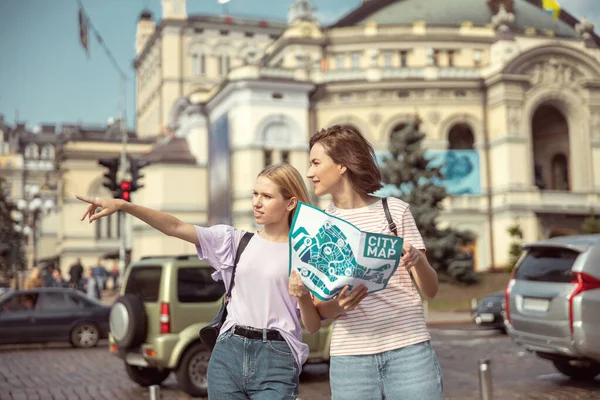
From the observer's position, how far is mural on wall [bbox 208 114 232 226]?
48750 millimetres

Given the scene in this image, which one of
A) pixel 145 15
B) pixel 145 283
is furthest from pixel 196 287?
pixel 145 15

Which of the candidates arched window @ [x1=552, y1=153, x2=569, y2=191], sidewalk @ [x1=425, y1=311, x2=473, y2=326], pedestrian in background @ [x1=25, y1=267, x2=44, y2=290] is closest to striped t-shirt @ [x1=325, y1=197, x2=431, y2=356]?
sidewalk @ [x1=425, y1=311, x2=473, y2=326]

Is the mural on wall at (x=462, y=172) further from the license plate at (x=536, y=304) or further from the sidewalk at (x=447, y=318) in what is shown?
the license plate at (x=536, y=304)

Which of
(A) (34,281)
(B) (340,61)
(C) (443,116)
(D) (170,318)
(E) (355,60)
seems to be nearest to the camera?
(D) (170,318)

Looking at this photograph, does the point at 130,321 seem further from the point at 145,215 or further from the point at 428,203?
the point at 428,203

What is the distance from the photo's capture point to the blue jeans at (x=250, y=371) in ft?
12.9

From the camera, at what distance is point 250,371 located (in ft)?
12.9

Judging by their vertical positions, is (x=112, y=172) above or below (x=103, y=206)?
above

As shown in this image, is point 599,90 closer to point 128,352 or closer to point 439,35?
point 439,35

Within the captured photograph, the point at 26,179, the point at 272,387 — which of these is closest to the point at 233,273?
the point at 272,387

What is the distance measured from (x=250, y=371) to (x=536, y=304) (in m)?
7.25

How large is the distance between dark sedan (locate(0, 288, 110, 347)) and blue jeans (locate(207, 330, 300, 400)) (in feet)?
50.6

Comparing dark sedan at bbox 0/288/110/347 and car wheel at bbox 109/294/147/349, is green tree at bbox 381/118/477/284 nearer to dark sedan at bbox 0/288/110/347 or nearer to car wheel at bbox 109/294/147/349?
dark sedan at bbox 0/288/110/347

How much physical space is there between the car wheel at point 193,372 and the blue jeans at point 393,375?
6960mm
